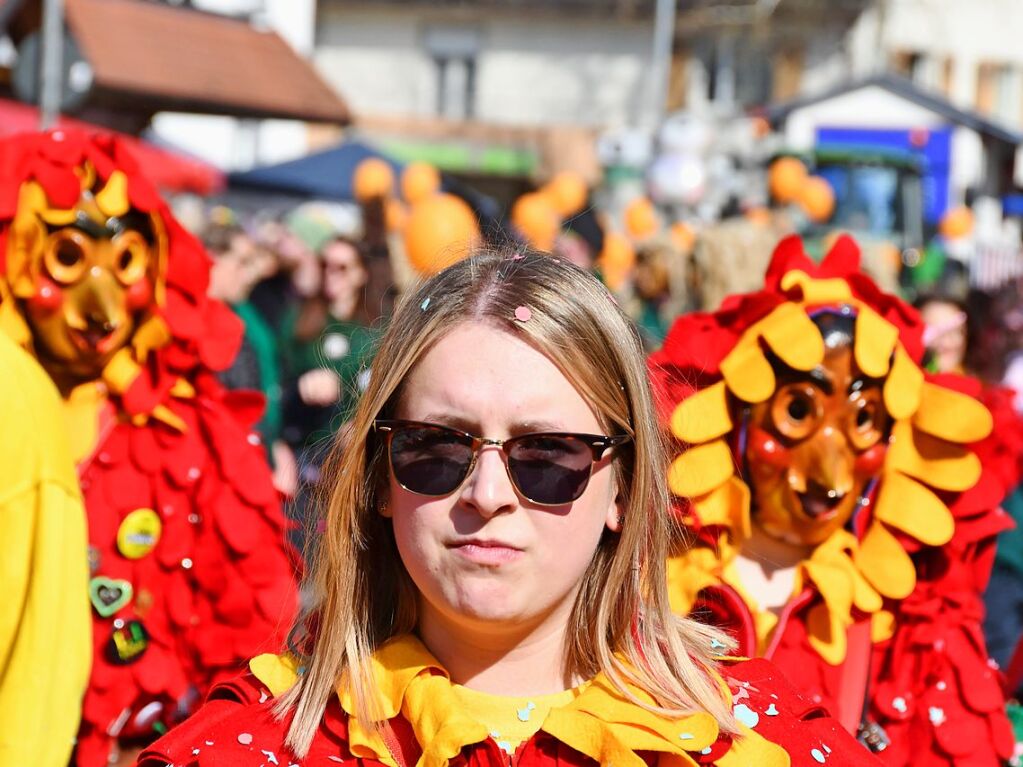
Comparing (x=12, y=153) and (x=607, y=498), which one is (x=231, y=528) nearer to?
(x=12, y=153)

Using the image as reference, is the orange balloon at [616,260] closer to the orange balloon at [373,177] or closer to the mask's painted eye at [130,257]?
the orange balloon at [373,177]

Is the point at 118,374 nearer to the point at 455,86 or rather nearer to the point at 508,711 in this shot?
the point at 508,711

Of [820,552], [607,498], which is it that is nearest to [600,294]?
[607,498]

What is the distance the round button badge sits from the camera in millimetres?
3189

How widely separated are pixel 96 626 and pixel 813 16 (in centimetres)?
3072

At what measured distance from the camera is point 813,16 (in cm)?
3183

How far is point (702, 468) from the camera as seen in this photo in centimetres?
297

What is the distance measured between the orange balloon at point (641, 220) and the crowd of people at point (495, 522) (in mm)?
10128

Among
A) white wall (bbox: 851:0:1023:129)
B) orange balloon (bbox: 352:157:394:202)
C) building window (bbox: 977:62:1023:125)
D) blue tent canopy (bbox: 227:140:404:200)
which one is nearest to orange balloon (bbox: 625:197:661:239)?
blue tent canopy (bbox: 227:140:404:200)

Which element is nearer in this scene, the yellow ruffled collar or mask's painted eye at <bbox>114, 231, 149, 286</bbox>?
the yellow ruffled collar

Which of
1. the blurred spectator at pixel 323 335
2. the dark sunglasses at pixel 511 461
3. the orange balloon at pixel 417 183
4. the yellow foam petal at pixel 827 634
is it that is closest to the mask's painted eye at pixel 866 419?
the yellow foam petal at pixel 827 634

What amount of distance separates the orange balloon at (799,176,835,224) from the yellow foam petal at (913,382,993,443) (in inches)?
412

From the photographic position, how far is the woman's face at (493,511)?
184 centimetres

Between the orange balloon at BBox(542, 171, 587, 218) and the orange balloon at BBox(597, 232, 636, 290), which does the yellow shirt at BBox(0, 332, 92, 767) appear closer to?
the orange balloon at BBox(597, 232, 636, 290)
